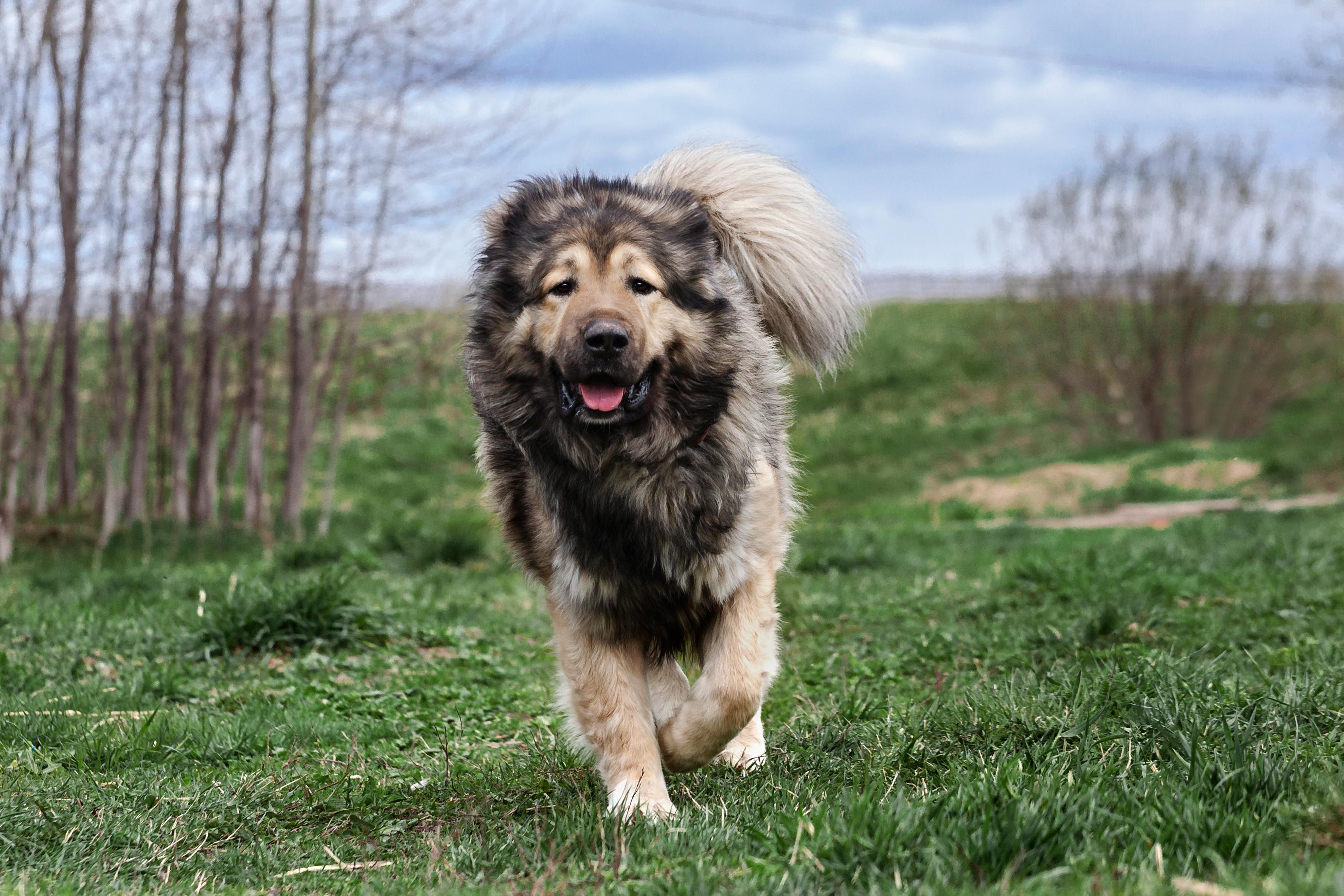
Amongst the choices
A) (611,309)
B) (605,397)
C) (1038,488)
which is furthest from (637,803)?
(1038,488)

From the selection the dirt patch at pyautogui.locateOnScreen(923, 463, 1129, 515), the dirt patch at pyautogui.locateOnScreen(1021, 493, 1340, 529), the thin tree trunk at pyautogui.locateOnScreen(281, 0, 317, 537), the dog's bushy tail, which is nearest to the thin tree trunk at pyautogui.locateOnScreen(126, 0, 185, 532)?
the thin tree trunk at pyautogui.locateOnScreen(281, 0, 317, 537)

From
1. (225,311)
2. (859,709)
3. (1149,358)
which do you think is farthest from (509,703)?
(1149,358)

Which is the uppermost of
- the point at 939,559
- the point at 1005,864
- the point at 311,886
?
the point at 1005,864

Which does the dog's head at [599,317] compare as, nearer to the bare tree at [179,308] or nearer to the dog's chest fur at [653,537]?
the dog's chest fur at [653,537]

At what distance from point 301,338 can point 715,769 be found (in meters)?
8.63

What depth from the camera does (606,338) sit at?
3402 mm

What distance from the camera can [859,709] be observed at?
14.3 ft

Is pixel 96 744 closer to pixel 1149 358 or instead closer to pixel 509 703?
pixel 509 703

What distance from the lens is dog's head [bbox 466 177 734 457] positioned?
11.6ft

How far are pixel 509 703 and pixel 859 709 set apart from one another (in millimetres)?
1672

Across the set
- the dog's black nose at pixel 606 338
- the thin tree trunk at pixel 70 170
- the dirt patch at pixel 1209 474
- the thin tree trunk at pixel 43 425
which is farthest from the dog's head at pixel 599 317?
the dirt patch at pixel 1209 474

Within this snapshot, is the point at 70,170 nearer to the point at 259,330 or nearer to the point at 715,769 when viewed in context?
the point at 259,330

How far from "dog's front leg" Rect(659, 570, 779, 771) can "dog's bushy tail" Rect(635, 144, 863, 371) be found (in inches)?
45.5

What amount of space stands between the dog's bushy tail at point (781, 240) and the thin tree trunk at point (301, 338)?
Result: 23.1ft
